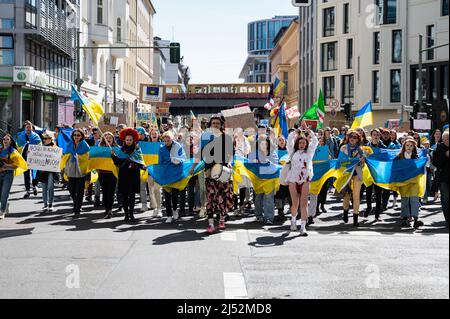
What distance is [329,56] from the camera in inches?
2488

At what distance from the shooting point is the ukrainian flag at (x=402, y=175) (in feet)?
46.0

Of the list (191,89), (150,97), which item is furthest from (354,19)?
(191,89)

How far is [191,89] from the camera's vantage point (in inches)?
4087

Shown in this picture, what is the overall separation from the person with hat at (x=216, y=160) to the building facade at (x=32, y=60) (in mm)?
26422

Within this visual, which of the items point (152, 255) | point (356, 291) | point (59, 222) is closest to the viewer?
point (356, 291)

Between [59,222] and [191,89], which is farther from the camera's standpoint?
[191,89]

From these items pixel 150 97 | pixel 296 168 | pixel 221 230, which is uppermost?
pixel 150 97

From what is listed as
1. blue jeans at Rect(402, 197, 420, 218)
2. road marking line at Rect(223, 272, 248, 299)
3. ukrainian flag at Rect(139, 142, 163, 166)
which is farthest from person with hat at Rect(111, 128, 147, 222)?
road marking line at Rect(223, 272, 248, 299)

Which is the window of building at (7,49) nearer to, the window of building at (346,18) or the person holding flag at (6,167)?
the person holding flag at (6,167)

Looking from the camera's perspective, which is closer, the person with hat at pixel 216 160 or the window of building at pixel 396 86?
the person with hat at pixel 216 160

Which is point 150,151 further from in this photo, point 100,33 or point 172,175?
point 100,33

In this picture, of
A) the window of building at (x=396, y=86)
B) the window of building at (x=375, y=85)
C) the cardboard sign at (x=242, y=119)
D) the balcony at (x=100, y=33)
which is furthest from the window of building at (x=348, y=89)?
the cardboard sign at (x=242, y=119)
